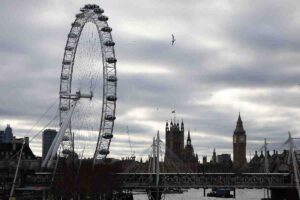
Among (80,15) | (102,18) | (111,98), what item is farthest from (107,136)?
(80,15)

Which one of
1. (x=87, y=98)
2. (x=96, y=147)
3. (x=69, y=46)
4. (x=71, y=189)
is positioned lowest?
(x=71, y=189)

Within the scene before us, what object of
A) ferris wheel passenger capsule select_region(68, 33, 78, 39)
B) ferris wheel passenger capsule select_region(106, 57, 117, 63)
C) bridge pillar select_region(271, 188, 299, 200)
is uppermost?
ferris wheel passenger capsule select_region(68, 33, 78, 39)

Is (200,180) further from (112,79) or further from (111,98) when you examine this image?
(112,79)

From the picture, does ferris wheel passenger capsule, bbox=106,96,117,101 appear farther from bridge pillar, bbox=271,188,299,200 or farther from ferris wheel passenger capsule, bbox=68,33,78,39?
bridge pillar, bbox=271,188,299,200

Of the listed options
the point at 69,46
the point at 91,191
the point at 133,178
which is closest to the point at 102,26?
the point at 69,46

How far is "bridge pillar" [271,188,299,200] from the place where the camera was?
114m

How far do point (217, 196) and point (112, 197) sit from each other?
2603 inches

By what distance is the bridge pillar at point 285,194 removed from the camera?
114 meters

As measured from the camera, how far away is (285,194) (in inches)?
4744

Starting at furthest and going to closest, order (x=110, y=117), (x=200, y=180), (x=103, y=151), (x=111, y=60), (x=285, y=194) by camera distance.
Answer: (x=200, y=180)
(x=285, y=194)
(x=103, y=151)
(x=110, y=117)
(x=111, y=60)

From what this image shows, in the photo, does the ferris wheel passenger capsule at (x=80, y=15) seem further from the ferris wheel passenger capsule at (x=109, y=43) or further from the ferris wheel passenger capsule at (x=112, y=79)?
the ferris wheel passenger capsule at (x=112, y=79)

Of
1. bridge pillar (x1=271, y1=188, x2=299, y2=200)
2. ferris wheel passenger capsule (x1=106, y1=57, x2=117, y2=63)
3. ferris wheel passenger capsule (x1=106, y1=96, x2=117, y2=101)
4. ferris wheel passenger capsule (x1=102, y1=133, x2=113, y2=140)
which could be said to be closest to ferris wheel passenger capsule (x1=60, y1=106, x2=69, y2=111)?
ferris wheel passenger capsule (x1=106, y1=96, x2=117, y2=101)

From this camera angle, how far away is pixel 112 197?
11369 centimetres

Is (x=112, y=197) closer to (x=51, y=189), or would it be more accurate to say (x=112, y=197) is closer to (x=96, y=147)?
(x=96, y=147)
